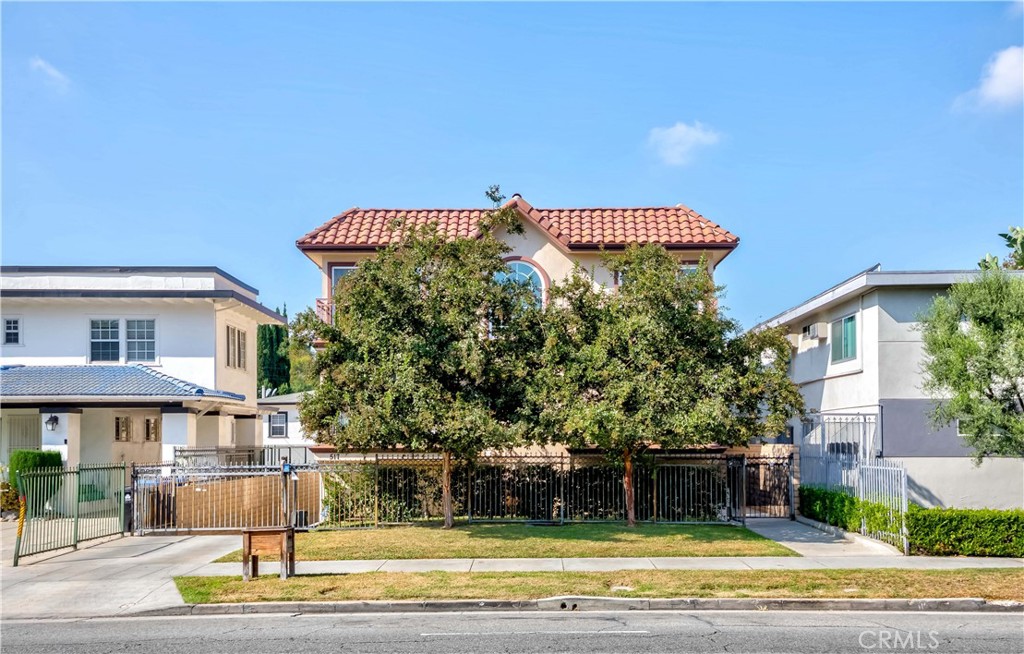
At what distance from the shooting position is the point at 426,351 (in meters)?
18.4

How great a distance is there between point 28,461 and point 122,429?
6.77 meters

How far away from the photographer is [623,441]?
18641mm

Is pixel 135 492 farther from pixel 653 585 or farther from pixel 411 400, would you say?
pixel 653 585

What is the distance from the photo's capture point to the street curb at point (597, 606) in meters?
11.9

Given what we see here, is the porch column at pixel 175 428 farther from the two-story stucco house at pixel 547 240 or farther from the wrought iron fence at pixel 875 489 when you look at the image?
the wrought iron fence at pixel 875 489

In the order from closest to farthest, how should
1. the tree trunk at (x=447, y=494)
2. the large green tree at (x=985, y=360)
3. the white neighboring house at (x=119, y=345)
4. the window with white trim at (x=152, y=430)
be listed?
the large green tree at (x=985, y=360)
the tree trunk at (x=447, y=494)
the white neighboring house at (x=119, y=345)
the window with white trim at (x=152, y=430)

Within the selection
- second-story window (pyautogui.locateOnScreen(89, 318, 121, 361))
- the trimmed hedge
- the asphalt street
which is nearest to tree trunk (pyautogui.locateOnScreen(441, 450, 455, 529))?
the asphalt street

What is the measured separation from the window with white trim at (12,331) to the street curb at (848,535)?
24.5m

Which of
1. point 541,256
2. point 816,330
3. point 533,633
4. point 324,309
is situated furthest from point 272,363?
point 533,633

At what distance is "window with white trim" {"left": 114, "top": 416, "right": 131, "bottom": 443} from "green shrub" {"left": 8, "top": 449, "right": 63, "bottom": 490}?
18.0 feet

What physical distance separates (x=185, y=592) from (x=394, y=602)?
3.40 meters

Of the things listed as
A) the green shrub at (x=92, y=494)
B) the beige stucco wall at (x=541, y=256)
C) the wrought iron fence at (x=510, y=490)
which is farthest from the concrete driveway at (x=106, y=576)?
the beige stucco wall at (x=541, y=256)

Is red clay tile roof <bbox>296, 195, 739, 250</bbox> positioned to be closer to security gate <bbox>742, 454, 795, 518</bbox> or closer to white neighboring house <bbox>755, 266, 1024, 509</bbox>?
white neighboring house <bbox>755, 266, 1024, 509</bbox>

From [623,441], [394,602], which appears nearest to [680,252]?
[623,441]
